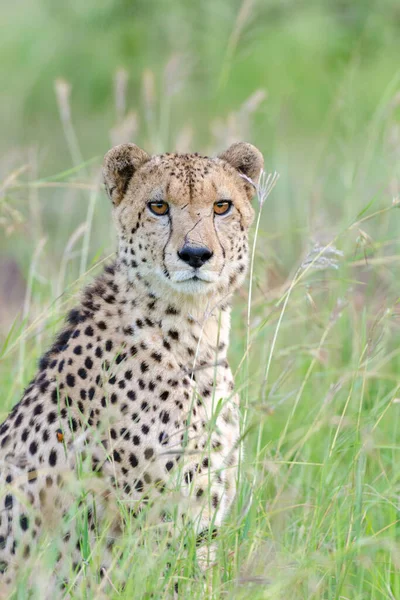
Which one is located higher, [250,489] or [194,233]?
[194,233]

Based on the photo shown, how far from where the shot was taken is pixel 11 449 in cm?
328

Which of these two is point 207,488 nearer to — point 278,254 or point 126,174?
point 126,174

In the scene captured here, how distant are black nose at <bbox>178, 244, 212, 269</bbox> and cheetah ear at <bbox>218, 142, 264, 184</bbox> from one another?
55cm

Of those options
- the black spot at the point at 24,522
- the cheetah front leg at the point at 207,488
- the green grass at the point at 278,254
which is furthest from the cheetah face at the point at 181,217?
the black spot at the point at 24,522

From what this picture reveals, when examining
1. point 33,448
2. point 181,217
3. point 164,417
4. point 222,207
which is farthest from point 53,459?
point 222,207

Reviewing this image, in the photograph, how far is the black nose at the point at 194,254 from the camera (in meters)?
3.33

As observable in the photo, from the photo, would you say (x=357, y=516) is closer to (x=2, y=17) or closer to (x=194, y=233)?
(x=194, y=233)

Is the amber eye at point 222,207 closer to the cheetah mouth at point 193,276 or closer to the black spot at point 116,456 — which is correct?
the cheetah mouth at point 193,276

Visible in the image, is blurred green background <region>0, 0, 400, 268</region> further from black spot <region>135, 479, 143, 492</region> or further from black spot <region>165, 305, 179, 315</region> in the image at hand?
black spot <region>135, 479, 143, 492</region>

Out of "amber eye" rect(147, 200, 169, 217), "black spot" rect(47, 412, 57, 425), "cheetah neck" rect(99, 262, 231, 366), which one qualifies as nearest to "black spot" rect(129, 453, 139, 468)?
"black spot" rect(47, 412, 57, 425)

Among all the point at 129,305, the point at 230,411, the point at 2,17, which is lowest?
the point at 230,411

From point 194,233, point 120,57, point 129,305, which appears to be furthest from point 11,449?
point 120,57

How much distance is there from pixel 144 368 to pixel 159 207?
0.55m

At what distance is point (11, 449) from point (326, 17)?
7.24 metres
